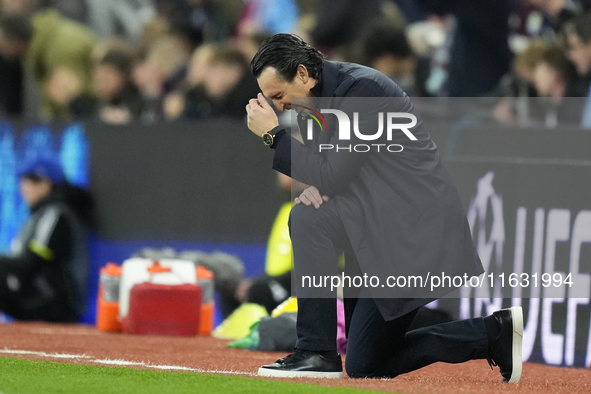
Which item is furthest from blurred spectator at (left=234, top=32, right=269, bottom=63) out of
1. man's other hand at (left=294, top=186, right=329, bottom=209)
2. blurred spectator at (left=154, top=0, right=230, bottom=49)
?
man's other hand at (left=294, top=186, right=329, bottom=209)

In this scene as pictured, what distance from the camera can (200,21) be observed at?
427 inches

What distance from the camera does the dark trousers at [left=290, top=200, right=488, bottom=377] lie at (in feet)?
15.3

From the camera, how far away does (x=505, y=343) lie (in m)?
4.82

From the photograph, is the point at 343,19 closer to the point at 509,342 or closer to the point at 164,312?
the point at 164,312

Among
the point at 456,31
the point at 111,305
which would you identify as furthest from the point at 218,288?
the point at 456,31

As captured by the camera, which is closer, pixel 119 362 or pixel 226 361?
pixel 119 362

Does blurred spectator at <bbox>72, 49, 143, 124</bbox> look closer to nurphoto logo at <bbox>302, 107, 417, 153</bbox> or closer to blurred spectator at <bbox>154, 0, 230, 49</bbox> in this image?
blurred spectator at <bbox>154, 0, 230, 49</bbox>

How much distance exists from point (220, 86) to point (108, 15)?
3.39m

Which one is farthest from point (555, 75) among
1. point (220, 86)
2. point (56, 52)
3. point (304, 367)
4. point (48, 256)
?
point (56, 52)

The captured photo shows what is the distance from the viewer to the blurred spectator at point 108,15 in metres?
12.1

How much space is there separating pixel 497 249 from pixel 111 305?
10.6 feet

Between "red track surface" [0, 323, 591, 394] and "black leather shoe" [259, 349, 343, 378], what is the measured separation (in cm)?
8

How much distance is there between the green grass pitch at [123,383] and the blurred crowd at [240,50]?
3177mm

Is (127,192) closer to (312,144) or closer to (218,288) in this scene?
(218,288)
